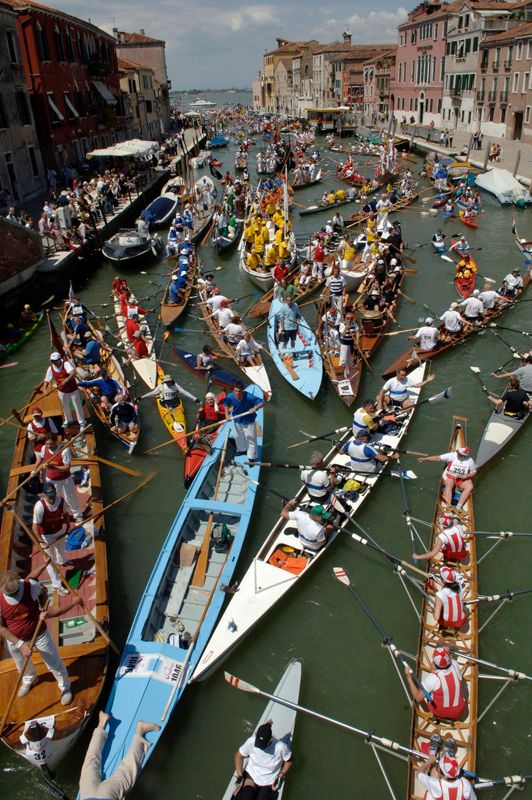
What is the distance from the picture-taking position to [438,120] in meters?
65.1

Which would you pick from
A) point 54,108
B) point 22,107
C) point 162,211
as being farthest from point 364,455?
point 54,108

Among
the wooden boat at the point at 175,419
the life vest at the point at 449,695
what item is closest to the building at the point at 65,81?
the wooden boat at the point at 175,419

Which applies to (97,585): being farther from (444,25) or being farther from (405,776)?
(444,25)

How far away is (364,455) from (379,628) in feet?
13.6

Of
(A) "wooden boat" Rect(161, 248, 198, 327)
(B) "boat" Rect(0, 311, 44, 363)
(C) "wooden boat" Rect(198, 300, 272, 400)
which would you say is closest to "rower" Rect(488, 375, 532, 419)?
(C) "wooden boat" Rect(198, 300, 272, 400)

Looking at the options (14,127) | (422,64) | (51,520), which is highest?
(422,64)

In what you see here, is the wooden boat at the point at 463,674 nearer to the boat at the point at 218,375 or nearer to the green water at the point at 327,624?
the green water at the point at 327,624

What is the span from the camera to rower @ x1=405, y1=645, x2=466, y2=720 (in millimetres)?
6738

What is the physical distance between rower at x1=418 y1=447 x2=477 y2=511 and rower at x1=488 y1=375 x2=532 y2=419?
3.50 metres

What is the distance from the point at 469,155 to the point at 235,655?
4940 cm

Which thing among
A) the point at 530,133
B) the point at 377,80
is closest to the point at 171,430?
the point at 530,133

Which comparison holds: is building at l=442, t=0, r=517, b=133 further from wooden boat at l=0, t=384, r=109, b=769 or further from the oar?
wooden boat at l=0, t=384, r=109, b=769

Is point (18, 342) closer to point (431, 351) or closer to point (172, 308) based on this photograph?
point (172, 308)

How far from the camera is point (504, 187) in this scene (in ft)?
118
